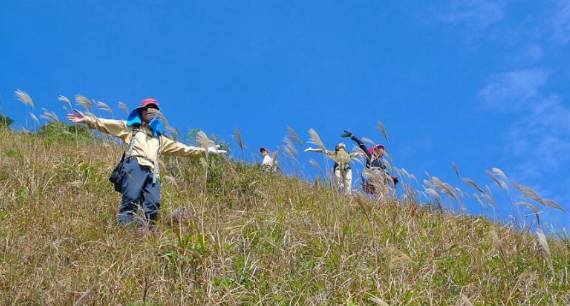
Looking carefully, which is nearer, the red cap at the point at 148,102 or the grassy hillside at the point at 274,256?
the grassy hillside at the point at 274,256

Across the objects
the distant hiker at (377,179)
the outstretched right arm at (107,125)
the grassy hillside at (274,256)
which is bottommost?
the grassy hillside at (274,256)

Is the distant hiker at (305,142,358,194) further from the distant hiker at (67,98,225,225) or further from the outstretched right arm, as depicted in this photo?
the outstretched right arm

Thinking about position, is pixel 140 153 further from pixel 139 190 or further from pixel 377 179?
pixel 377 179

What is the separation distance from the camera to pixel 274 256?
478cm

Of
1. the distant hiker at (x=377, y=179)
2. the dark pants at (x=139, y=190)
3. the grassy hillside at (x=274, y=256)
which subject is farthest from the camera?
the distant hiker at (x=377, y=179)

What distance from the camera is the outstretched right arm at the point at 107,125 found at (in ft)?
23.5

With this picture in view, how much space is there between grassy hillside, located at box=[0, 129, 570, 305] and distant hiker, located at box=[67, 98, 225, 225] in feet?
0.73

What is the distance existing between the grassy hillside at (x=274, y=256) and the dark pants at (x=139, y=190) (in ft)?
0.60

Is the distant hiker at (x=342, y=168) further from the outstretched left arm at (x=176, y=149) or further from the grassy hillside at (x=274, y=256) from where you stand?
the outstretched left arm at (x=176, y=149)

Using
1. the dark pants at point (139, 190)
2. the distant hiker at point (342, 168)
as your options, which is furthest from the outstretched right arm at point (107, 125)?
the distant hiker at point (342, 168)

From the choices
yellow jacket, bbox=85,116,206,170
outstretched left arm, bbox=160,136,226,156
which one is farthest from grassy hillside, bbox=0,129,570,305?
outstretched left arm, bbox=160,136,226,156

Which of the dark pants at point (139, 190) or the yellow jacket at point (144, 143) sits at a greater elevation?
the yellow jacket at point (144, 143)

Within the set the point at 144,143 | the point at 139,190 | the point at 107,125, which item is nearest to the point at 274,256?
the point at 139,190

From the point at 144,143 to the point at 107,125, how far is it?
2.67ft
